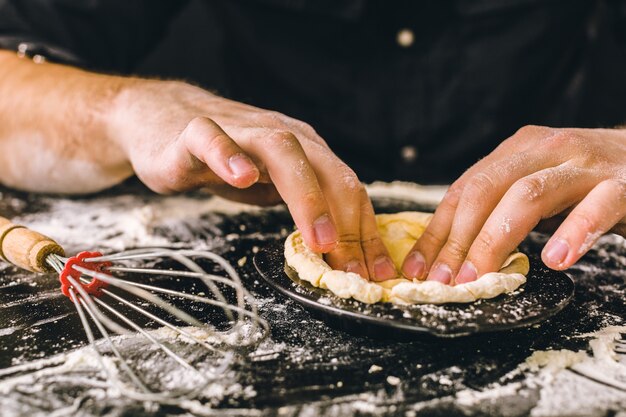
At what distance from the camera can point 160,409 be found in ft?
2.18

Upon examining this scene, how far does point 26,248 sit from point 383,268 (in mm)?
587

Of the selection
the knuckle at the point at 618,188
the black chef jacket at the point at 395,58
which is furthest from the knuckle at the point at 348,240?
the black chef jacket at the point at 395,58

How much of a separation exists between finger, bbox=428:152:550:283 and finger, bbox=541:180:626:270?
0.25 ft

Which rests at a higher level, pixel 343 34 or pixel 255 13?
pixel 255 13

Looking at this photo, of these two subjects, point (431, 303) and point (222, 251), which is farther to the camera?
point (222, 251)

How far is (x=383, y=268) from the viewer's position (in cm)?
99

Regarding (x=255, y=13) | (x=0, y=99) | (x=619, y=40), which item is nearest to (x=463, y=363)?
(x=255, y=13)

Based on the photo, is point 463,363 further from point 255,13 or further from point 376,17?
point 255,13

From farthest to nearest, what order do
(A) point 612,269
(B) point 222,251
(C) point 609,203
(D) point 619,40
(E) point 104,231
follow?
1. (D) point 619,40
2. (E) point 104,231
3. (B) point 222,251
4. (A) point 612,269
5. (C) point 609,203

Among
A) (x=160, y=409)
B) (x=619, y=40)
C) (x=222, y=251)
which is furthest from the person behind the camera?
(x=619, y=40)

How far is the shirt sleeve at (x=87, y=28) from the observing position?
1.68 meters

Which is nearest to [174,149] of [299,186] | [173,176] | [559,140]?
[173,176]

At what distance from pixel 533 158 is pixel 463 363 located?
17.4 inches

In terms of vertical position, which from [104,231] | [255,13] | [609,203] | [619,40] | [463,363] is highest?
[255,13]
